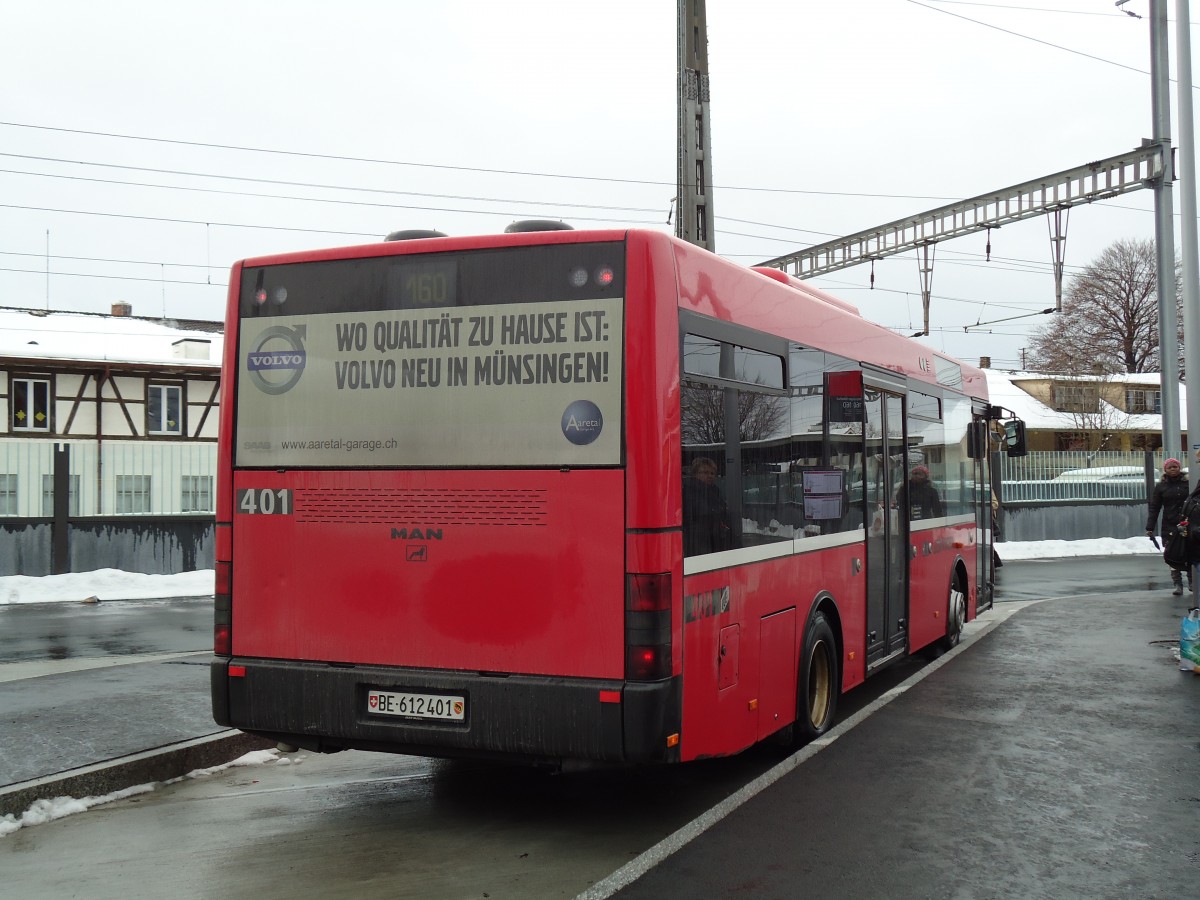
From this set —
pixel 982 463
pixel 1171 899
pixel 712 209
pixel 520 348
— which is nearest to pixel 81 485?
pixel 712 209

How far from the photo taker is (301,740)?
234 inches

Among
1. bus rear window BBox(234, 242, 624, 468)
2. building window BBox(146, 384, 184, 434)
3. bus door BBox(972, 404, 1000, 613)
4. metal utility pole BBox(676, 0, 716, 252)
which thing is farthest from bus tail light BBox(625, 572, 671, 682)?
building window BBox(146, 384, 184, 434)

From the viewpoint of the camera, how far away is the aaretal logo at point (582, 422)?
5.39 m

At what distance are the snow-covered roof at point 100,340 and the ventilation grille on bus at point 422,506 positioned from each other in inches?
1459

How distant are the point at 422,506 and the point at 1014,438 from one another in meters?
9.40

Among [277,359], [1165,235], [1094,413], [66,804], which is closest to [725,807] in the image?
[277,359]

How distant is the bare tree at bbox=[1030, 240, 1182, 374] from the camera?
69.8 meters

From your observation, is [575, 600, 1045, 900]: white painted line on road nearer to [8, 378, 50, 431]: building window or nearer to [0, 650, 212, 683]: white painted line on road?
[0, 650, 212, 683]: white painted line on road

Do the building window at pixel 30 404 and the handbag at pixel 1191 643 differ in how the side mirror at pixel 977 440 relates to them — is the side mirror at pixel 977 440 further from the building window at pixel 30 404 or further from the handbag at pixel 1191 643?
the building window at pixel 30 404

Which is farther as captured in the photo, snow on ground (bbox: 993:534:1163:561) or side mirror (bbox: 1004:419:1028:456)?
snow on ground (bbox: 993:534:1163:561)

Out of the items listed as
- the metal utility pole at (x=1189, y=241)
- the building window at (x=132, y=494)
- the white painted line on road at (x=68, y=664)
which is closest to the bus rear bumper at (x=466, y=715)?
the white painted line on road at (x=68, y=664)

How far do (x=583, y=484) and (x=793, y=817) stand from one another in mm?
2036

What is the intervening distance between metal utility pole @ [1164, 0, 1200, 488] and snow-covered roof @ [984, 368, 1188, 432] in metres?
50.2

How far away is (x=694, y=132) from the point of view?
16.9 m
